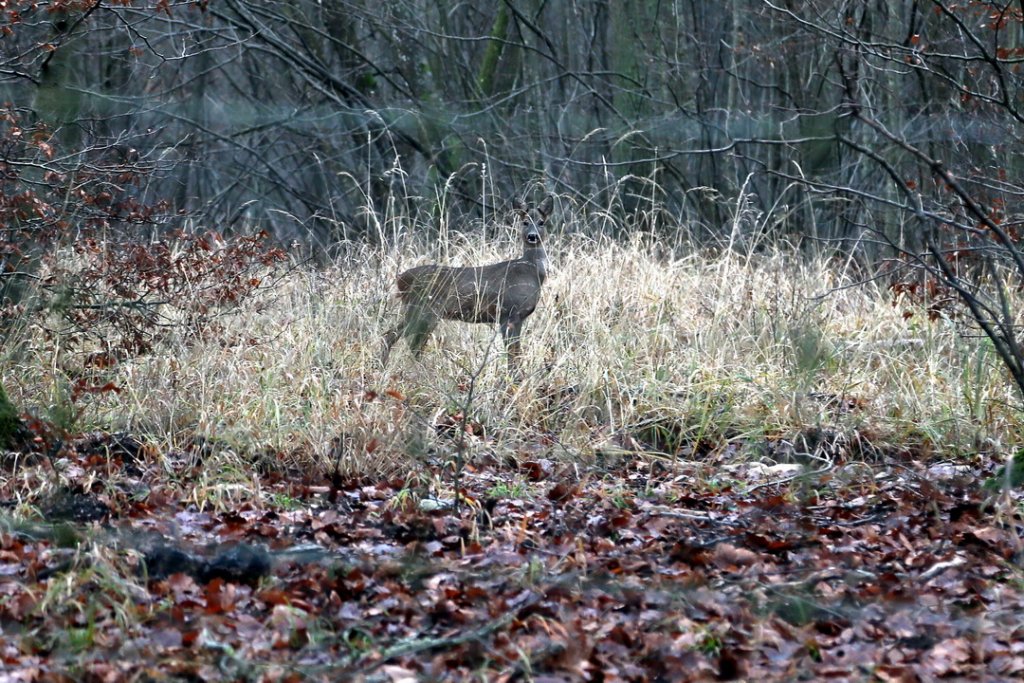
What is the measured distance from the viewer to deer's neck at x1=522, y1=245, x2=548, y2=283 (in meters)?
9.02

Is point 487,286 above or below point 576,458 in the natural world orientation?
above

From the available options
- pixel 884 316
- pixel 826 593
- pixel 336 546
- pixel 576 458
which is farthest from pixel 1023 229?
pixel 336 546

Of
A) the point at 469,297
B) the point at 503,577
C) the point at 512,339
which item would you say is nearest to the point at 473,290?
the point at 469,297

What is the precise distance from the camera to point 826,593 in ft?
15.2

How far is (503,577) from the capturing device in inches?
189

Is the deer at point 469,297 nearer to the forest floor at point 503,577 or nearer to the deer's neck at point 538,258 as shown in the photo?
the deer's neck at point 538,258

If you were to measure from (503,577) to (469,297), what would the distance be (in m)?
3.94

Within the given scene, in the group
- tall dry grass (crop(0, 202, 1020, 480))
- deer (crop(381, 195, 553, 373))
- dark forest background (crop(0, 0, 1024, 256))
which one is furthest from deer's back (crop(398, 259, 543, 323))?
dark forest background (crop(0, 0, 1024, 256))

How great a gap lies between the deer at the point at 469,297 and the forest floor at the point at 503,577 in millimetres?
1885

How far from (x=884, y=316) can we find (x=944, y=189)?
56.2 inches

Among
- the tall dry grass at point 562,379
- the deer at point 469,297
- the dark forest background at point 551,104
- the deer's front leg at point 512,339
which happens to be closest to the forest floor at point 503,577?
the tall dry grass at point 562,379

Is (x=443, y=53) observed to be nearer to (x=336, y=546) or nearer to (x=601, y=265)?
(x=601, y=265)

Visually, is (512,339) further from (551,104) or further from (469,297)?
(551,104)

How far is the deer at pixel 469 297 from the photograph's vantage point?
8.29m
